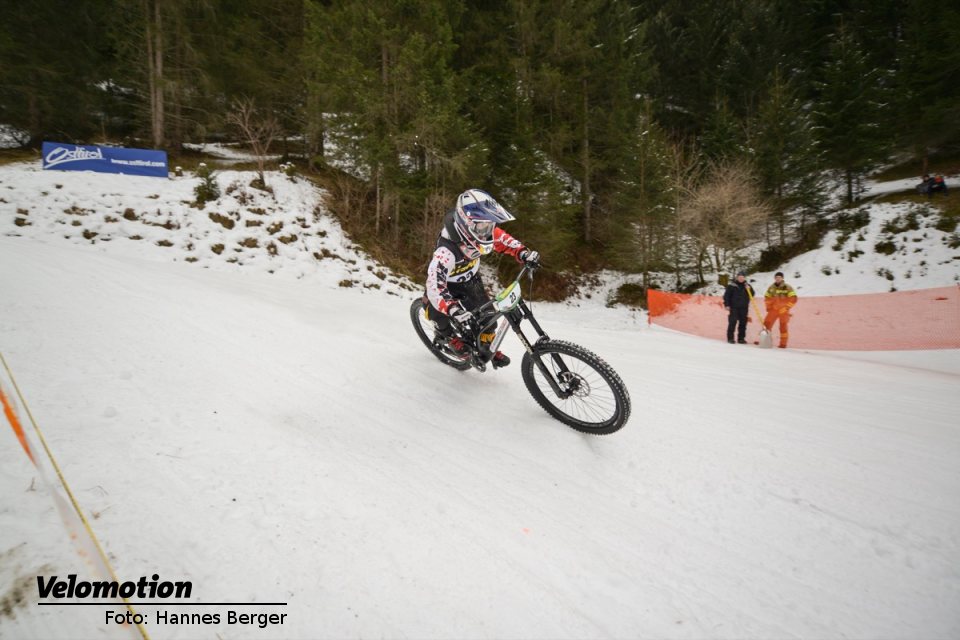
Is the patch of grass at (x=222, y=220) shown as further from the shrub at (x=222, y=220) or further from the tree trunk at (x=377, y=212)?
the tree trunk at (x=377, y=212)

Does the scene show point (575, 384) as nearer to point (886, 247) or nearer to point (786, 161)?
point (886, 247)

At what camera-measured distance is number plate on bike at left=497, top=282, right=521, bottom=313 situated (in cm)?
362

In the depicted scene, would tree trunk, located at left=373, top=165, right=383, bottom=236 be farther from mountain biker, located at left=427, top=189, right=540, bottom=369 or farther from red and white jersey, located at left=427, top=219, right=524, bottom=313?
red and white jersey, located at left=427, top=219, right=524, bottom=313

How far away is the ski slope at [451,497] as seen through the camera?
171cm

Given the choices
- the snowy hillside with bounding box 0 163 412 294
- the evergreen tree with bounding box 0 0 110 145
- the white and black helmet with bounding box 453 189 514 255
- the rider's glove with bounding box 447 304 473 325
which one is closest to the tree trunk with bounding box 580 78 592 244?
the snowy hillside with bounding box 0 163 412 294

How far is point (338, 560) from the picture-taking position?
1.86 meters

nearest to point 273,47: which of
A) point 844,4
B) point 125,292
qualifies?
point 125,292

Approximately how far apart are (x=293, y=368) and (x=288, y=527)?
92.6 inches

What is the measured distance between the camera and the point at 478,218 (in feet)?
12.8

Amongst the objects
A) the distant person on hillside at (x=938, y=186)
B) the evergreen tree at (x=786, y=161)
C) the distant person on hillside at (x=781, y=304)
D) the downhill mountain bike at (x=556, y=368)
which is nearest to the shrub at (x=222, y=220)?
the downhill mountain bike at (x=556, y=368)

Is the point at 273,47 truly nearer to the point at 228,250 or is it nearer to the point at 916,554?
the point at 228,250

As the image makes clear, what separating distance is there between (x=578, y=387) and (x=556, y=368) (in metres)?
0.27

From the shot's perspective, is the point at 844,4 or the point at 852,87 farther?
the point at 844,4

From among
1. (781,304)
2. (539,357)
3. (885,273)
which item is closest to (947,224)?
(885,273)
